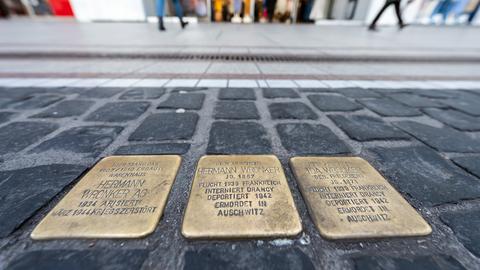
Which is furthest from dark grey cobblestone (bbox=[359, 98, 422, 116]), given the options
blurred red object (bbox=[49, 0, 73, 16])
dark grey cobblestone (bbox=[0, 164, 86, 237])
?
blurred red object (bbox=[49, 0, 73, 16])

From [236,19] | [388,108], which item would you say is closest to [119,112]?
[388,108]

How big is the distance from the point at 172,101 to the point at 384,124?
192cm

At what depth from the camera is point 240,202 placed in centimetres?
90

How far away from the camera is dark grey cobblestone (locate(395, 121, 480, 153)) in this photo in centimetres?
139

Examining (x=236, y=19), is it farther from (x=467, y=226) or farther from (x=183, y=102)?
(x=467, y=226)

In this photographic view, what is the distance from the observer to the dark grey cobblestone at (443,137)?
4.57 feet

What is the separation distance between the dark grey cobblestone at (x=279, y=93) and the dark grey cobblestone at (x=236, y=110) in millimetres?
349

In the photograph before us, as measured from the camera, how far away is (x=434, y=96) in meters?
2.37

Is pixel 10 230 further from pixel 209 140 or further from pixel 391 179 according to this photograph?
pixel 391 179

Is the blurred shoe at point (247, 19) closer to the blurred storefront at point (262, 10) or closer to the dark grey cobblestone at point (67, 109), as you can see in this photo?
the blurred storefront at point (262, 10)

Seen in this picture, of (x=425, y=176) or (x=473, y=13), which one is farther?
(x=473, y=13)

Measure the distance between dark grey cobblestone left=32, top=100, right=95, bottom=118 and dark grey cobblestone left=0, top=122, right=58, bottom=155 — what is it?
0.16m

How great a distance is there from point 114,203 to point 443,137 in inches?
84.6

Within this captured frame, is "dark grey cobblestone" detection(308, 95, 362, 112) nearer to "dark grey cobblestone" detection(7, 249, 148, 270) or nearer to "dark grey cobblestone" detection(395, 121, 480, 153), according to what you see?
"dark grey cobblestone" detection(395, 121, 480, 153)
